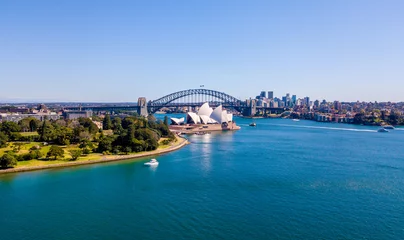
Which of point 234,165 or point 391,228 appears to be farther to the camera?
point 234,165

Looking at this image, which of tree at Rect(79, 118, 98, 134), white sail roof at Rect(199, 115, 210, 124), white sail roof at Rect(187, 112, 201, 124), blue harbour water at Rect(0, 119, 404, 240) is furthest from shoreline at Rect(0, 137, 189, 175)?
white sail roof at Rect(199, 115, 210, 124)

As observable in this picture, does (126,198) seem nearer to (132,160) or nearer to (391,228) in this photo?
(132,160)

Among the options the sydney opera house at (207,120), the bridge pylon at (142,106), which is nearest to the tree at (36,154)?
the sydney opera house at (207,120)

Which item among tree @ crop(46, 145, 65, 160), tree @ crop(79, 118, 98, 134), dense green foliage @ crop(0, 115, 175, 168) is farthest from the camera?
tree @ crop(79, 118, 98, 134)

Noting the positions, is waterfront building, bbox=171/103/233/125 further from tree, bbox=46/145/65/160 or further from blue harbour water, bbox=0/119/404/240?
tree, bbox=46/145/65/160

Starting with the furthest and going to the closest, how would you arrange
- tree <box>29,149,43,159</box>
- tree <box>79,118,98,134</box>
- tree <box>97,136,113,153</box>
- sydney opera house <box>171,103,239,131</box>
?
sydney opera house <box>171,103,239,131</box> < tree <box>79,118,98,134</box> < tree <box>97,136,113,153</box> < tree <box>29,149,43,159</box>

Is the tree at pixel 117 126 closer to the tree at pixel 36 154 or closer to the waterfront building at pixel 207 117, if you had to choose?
the tree at pixel 36 154

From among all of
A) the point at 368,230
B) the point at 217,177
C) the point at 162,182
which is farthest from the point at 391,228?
the point at 162,182

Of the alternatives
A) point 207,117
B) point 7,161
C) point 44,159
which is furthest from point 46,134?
point 207,117
